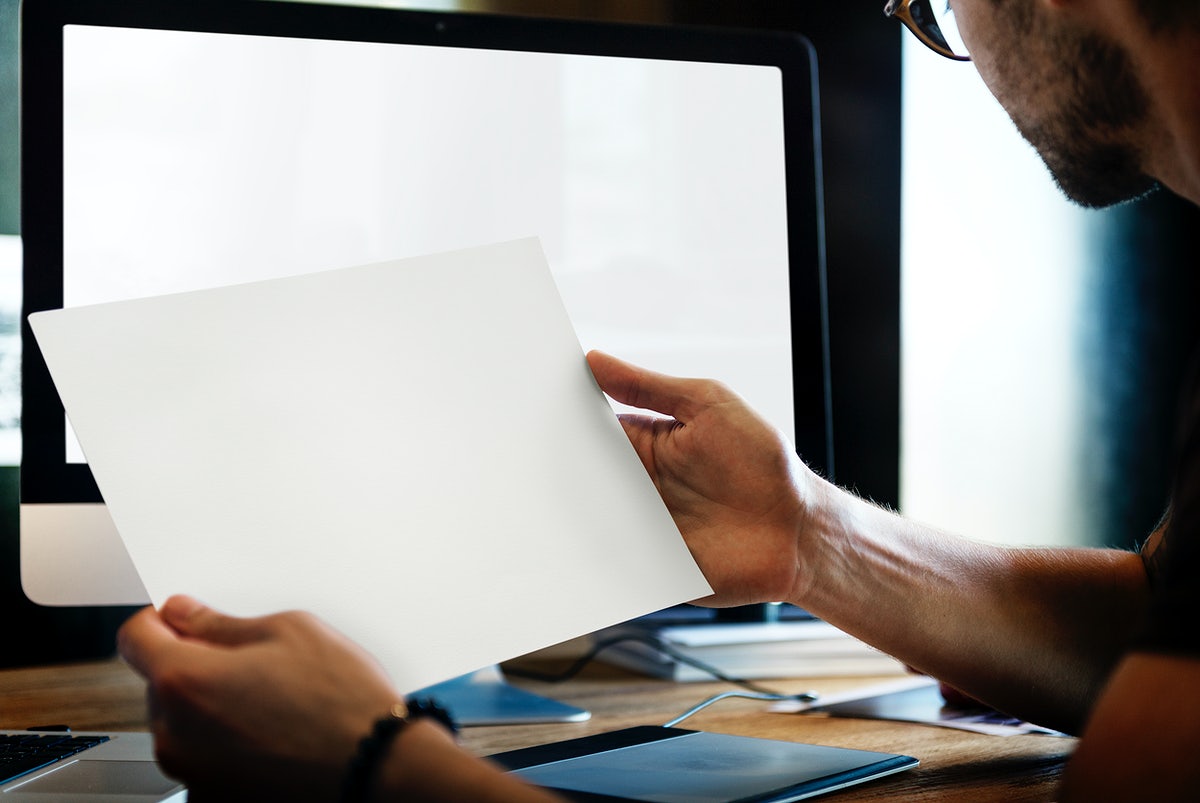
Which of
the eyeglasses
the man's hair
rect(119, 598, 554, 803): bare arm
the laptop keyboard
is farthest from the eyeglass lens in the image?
the laptop keyboard

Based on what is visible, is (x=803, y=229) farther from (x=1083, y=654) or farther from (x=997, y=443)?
(x=997, y=443)

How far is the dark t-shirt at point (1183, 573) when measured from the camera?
43cm

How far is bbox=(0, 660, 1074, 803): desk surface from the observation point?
2.12ft

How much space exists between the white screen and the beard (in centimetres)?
32

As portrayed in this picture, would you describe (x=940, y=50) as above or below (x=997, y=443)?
above

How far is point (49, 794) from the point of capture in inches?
20.8

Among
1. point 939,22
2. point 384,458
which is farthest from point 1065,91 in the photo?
point 384,458

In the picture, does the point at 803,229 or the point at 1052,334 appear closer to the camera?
the point at 803,229

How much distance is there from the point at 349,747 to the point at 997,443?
4.19 ft

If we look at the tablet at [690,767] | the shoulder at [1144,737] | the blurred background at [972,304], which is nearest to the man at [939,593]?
the shoulder at [1144,737]

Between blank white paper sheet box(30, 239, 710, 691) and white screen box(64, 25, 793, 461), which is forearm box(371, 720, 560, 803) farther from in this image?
white screen box(64, 25, 793, 461)

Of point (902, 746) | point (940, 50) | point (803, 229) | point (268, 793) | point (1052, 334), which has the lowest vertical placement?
point (902, 746)

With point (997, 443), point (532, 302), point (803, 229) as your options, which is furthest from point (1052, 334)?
point (532, 302)

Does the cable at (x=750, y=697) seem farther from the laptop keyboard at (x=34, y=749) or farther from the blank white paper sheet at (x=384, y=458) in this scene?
the laptop keyboard at (x=34, y=749)
